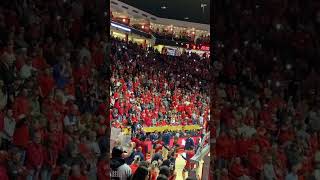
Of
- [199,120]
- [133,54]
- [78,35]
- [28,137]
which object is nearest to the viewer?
[28,137]

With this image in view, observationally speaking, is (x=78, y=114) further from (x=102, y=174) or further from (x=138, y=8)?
(x=138, y=8)

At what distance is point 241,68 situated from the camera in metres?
5.85

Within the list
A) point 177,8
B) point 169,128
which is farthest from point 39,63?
point 177,8

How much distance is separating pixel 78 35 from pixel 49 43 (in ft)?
1.26

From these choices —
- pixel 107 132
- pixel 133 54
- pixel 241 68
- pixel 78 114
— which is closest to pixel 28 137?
pixel 78 114

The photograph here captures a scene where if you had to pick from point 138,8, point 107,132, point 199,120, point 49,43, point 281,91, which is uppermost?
point 138,8

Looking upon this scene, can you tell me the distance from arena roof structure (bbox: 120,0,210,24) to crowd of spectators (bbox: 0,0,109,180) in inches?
448

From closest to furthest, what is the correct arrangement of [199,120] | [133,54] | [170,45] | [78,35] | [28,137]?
[28,137] → [78,35] → [199,120] → [133,54] → [170,45]

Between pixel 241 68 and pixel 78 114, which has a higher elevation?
pixel 241 68

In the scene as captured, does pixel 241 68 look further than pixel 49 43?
Yes

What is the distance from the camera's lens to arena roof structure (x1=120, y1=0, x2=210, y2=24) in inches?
683

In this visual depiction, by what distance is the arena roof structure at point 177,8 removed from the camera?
17344mm

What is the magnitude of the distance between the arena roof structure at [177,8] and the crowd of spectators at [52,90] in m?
11.4

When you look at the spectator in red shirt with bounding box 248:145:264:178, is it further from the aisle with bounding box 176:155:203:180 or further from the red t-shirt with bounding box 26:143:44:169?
the aisle with bounding box 176:155:203:180
